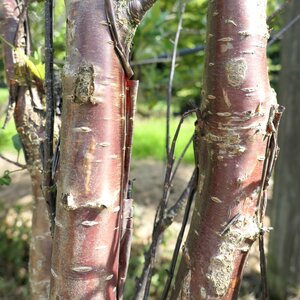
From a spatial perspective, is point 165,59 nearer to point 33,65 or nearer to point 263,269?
point 33,65

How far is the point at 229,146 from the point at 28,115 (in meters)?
0.56

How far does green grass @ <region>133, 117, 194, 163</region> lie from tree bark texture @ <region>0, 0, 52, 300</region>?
9.37 ft

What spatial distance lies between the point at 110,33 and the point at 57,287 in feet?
1.35

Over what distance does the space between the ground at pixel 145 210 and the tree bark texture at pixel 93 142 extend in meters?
1.70

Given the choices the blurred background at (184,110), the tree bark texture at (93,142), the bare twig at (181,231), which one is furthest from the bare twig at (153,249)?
the blurred background at (184,110)

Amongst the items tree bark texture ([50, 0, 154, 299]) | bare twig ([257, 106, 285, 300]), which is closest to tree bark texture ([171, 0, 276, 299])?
bare twig ([257, 106, 285, 300])

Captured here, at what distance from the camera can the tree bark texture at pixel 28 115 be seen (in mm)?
1085

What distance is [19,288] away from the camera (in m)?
2.58

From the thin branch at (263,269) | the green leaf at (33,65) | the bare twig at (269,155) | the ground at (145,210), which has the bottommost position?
the ground at (145,210)

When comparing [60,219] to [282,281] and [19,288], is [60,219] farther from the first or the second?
[19,288]

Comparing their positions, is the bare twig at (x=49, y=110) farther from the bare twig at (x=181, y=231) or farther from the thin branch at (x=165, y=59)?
the thin branch at (x=165, y=59)

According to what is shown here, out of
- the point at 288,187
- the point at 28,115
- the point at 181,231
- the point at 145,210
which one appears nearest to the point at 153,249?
the point at 181,231

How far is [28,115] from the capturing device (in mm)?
1127

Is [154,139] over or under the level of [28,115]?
under
